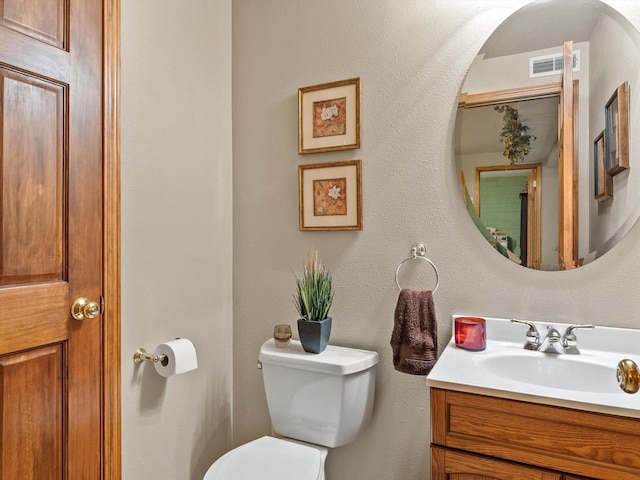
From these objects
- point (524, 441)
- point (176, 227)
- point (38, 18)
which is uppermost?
point (38, 18)

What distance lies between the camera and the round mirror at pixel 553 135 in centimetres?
132

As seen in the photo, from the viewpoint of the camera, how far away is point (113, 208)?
4.58 feet

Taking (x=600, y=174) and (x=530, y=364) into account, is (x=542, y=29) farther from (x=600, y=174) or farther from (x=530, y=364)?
(x=530, y=364)

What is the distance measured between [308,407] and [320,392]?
0.08 metres

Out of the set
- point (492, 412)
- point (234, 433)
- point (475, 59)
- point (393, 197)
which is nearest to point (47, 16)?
point (393, 197)

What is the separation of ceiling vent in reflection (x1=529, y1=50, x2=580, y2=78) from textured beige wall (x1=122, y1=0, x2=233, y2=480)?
1.22m

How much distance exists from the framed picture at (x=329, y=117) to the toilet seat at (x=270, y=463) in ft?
3.63

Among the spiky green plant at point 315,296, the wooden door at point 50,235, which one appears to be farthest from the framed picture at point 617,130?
the wooden door at point 50,235

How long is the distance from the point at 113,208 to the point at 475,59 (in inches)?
51.2

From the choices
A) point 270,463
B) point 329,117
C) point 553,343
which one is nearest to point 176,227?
point 329,117

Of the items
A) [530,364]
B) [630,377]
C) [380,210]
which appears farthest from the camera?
[380,210]

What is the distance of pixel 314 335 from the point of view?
1.56 m

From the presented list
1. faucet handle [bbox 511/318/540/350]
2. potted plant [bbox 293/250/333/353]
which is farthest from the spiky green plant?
faucet handle [bbox 511/318/540/350]

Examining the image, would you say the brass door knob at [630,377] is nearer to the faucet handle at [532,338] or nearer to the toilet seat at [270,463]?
the faucet handle at [532,338]
